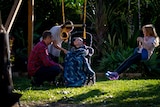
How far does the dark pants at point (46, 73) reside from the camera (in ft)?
31.7

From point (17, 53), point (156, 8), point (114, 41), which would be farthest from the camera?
point (156, 8)

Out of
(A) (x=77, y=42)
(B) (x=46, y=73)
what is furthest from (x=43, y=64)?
(A) (x=77, y=42)

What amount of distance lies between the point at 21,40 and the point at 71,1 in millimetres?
2585

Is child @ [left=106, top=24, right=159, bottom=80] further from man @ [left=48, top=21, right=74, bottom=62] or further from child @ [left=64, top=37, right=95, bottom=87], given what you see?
man @ [left=48, top=21, right=74, bottom=62]

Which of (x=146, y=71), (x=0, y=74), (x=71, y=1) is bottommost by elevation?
(x=146, y=71)

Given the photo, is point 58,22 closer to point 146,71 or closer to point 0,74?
point 146,71

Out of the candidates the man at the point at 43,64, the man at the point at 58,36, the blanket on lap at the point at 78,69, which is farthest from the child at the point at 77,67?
the man at the point at 58,36

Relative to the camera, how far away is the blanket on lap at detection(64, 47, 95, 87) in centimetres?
986

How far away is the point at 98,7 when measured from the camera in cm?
1523

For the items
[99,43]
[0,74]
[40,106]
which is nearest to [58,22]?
[99,43]

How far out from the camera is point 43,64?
9.70 m

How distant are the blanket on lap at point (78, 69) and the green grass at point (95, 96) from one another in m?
0.30

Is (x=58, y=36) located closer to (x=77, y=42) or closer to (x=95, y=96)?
(x=77, y=42)

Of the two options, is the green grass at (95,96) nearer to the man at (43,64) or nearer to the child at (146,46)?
the man at (43,64)
